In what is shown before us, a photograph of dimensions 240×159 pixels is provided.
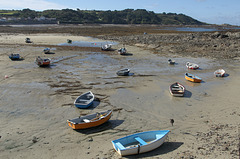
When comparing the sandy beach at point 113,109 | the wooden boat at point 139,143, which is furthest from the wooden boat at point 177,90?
the wooden boat at point 139,143

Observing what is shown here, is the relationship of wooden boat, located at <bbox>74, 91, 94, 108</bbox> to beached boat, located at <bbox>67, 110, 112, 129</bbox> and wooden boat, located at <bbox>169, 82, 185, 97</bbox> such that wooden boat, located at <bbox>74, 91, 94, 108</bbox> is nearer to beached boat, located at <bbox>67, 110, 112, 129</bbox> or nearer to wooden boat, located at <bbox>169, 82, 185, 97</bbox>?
beached boat, located at <bbox>67, 110, 112, 129</bbox>

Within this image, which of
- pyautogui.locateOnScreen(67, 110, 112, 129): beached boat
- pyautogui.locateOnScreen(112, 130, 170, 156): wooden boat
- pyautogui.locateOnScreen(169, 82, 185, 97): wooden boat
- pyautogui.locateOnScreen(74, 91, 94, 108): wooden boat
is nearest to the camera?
pyautogui.locateOnScreen(112, 130, 170, 156): wooden boat

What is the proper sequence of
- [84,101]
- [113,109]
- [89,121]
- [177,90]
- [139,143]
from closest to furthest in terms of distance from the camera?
1. [139,143]
2. [89,121]
3. [113,109]
4. [84,101]
5. [177,90]

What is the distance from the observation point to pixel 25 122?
14812 mm

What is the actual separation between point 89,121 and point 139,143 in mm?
4057

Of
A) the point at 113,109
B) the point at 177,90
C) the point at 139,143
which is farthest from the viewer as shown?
the point at 177,90

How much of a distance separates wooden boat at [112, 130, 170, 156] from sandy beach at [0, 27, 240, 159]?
0.40m

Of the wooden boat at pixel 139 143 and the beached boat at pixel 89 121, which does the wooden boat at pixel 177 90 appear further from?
the wooden boat at pixel 139 143

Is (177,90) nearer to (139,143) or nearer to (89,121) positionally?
(139,143)

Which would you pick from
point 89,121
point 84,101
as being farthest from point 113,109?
point 89,121

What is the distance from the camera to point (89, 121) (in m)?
13.9

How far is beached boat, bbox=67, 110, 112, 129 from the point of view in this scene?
44.3ft

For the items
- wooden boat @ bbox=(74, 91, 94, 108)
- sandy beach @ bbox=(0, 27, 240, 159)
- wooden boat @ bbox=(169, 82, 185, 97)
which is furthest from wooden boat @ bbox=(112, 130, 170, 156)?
wooden boat @ bbox=(169, 82, 185, 97)

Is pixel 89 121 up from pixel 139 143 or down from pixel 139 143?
up
